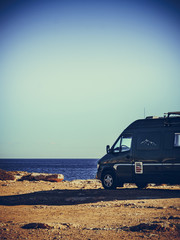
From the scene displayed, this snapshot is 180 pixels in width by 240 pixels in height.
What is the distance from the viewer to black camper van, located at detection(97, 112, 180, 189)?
14164 millimetres

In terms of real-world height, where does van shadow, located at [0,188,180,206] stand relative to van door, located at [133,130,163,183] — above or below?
below

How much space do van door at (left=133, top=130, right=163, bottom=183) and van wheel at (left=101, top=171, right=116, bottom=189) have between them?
1.12 meters

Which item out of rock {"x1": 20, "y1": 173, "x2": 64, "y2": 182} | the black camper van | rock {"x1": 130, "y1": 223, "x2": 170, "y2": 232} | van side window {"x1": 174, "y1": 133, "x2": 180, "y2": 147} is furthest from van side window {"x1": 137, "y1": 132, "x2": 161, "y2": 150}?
rock {"x1": 20, "y1": 173, "x2": 64, "y2": 182}

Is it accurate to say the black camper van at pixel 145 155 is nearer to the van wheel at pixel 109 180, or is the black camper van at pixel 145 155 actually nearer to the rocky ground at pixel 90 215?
the van wheel at pixel 109 180

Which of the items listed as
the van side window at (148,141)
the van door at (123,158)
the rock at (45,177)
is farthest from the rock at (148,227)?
the rock at (45,177)

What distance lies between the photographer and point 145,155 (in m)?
14.8

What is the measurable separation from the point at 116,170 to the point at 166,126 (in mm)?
2882

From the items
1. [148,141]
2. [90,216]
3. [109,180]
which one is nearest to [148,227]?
[90,216]

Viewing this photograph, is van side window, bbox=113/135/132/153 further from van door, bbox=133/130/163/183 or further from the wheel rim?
the wheel rim

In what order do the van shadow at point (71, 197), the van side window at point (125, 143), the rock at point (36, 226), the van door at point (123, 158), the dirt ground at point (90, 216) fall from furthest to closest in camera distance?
the van side window at point (125, 143)
the van door at point (123, 158)
the van shadow at point (71, 197)
the rock at point (36, 226)
the dirt ground at point (90, 216)

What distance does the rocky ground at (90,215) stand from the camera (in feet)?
23.8

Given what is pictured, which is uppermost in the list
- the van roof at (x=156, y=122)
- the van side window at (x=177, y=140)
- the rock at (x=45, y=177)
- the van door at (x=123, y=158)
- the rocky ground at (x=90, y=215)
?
the van roof at (x=156, y=122)

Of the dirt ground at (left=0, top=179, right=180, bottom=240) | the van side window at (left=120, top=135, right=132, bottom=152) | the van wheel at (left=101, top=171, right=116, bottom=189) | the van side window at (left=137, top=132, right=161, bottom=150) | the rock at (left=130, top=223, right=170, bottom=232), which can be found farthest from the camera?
the van wheel at (left=101, top=171, right=116, bottom=189)

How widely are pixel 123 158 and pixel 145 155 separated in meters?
1.07
